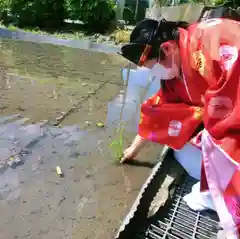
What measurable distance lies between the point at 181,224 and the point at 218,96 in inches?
32.5

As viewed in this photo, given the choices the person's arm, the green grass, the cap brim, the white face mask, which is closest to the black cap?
the cap brim

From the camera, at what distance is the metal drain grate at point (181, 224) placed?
2027 millimetres

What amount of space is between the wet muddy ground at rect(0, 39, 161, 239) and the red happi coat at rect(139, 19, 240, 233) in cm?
69

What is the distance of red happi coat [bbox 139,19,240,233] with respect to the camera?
1690 millimetres

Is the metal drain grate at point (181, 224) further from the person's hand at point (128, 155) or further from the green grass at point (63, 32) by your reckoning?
the green grass at point (63, 32)

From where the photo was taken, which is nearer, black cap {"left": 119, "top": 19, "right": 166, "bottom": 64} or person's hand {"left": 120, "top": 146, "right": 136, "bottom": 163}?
black cap {"left": 119, "top": 19, "right": 166, "bottom": 64}

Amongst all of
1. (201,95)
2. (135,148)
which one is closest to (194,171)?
(135,148)

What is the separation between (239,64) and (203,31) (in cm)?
34

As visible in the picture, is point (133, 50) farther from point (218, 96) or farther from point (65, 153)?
point (65, 153)

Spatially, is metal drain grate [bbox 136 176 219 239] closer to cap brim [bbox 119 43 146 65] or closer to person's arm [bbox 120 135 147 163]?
person's arm [bbox 120 135 147 163]

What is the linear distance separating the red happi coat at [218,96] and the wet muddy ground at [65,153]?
693 millimetres

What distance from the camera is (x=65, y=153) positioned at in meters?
2.93

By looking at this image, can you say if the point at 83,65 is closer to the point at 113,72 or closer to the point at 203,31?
the point at 113,72

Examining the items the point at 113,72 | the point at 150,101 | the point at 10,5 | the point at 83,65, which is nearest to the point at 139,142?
the point at 150,101
